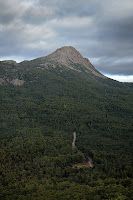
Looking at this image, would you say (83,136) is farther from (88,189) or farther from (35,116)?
(88,189)

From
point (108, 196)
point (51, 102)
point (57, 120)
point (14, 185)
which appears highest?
point (51, 102)

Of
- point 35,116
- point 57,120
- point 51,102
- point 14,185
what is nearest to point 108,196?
point 14,185

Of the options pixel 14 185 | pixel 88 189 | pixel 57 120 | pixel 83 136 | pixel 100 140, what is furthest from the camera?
pixel 57 120

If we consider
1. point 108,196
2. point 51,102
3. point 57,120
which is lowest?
point 108,196

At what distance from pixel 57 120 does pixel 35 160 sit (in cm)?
6921

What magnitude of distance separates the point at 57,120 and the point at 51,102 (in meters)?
33.3

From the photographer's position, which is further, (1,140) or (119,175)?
(1,140)

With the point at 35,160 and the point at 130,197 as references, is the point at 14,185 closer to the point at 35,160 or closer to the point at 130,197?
the point at 35,160

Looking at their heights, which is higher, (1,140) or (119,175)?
(1,140)

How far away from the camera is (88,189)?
70875 mm

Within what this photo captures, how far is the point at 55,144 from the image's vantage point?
123 m

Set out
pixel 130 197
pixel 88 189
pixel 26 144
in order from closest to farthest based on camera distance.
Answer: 1. pixel 130 197
2. pixel 88 189
3. pixel 26 144

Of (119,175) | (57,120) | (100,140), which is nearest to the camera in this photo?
(119,175)

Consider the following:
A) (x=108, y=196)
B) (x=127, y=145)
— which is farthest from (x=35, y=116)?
(x=108, y=196)
